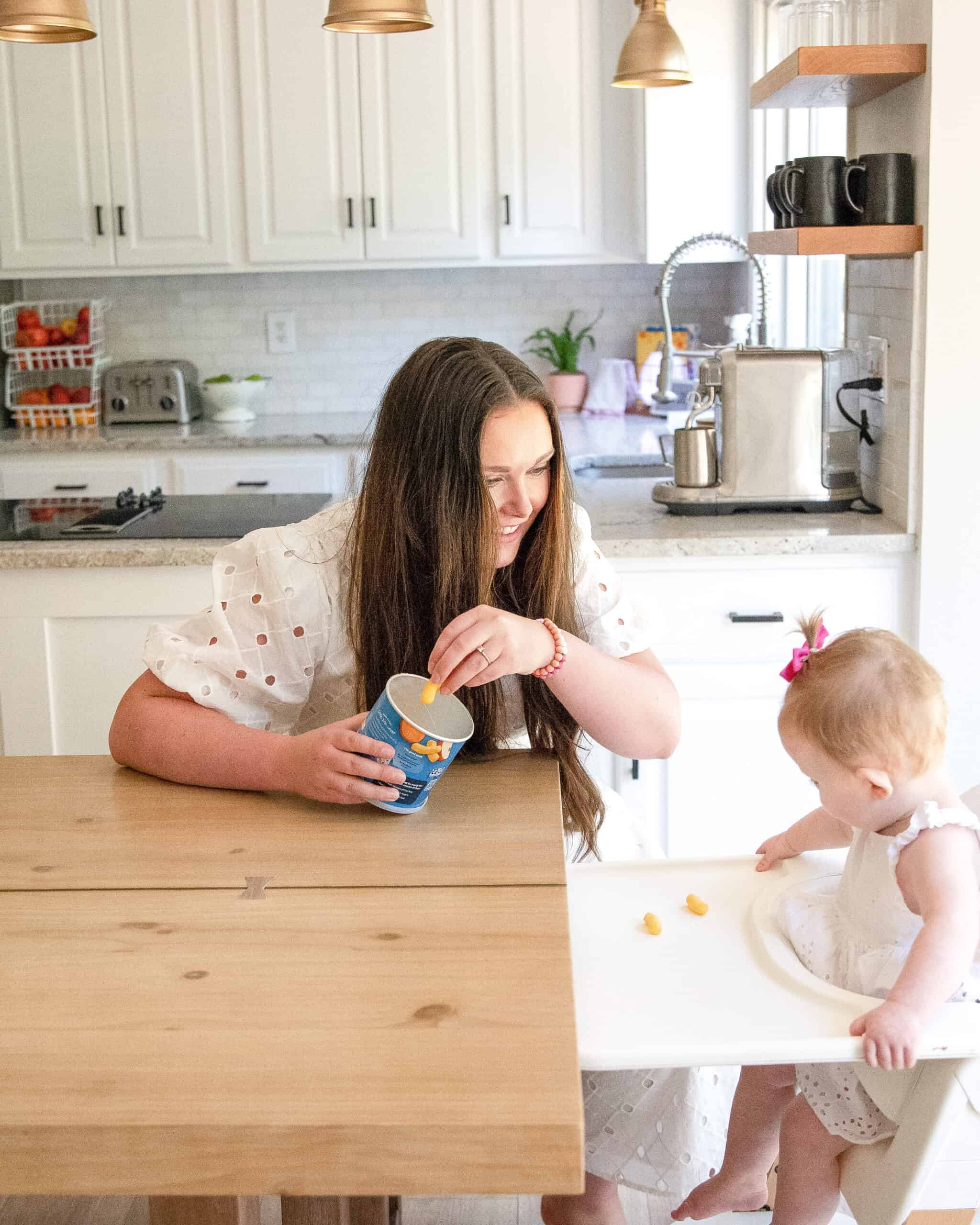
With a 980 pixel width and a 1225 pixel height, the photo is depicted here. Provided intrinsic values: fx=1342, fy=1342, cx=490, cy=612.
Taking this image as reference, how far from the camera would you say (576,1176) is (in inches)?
31.8

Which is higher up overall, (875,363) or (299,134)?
(299,134)

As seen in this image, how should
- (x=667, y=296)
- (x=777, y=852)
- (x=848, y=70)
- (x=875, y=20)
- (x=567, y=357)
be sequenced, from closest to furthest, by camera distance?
1. (x=777, y=852)
2. (x=848, y=70)
3. (x=875, y=20)
4. (x=667, y=296)
5. (x=567, y=357)

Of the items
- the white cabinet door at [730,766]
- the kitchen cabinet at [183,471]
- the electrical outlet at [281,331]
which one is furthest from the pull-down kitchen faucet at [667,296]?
the electrical outlet at [281,331]

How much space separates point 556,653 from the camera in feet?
4.50

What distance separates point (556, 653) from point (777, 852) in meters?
0.30

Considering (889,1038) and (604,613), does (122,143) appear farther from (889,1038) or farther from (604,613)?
(889,1038)

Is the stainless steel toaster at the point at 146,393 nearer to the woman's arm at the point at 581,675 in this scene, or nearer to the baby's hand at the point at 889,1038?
the woman's arm at the point at 581,675

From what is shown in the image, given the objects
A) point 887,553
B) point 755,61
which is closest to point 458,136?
point 755,61

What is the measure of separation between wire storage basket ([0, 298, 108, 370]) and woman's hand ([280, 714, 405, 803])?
3.47 meters

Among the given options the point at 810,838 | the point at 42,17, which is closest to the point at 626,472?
the point at 42,17

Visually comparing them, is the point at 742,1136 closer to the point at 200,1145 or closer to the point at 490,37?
the point at 200,1145

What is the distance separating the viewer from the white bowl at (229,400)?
4.40 m

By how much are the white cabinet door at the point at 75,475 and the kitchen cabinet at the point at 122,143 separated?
0.66m

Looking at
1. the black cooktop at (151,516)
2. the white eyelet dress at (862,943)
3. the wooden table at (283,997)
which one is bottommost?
the white eyelet dress at (862,943)
